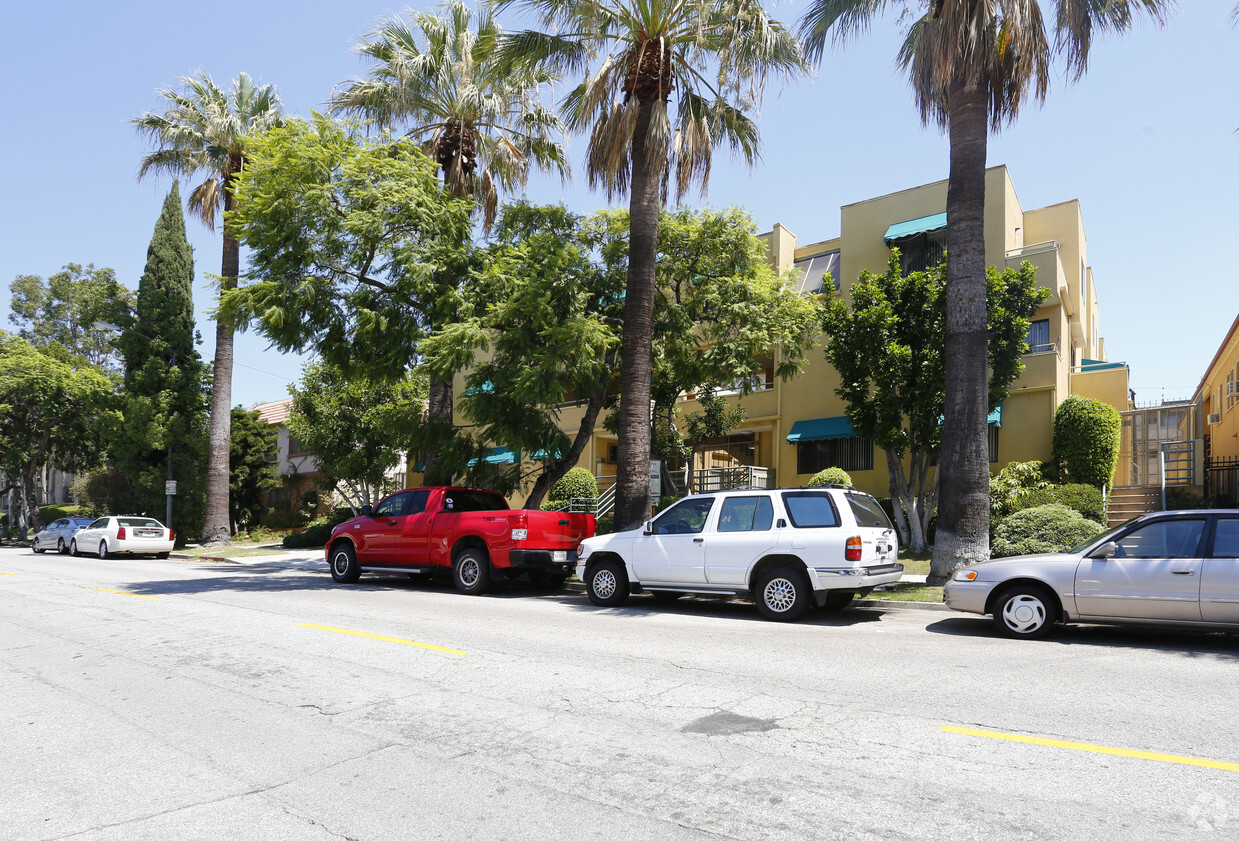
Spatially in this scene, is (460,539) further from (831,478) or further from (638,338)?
(831,478)

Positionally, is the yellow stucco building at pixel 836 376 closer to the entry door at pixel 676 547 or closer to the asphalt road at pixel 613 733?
the entry door at pixel 676 547

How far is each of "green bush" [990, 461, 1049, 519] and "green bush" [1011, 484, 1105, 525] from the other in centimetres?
94

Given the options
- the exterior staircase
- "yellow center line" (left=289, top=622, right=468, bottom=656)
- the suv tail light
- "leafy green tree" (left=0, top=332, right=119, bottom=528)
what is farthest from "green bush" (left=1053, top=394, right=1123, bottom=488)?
"leafy green tree" (left=0, top=332, right=119, bottom=528)

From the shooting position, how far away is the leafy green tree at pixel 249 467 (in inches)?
1379

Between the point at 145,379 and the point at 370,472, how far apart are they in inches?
448

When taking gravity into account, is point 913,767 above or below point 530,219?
below

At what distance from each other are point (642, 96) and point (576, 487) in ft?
44.9

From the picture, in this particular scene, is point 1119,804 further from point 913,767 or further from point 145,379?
point 145,379

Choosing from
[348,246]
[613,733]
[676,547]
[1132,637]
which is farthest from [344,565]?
[1132,637]

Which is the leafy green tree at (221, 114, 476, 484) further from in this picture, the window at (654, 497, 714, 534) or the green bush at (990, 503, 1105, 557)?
the green bush at (990, 503, 1105, 557)

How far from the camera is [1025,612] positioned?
9.55 m

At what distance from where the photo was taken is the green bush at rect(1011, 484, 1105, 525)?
16906 mm

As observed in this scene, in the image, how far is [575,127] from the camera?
16.9m

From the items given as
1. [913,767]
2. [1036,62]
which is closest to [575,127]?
[1036,62]
